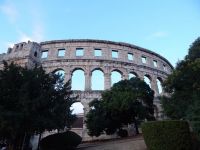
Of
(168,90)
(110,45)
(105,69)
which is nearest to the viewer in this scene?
(168,90)

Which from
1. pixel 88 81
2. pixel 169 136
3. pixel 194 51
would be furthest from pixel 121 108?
pixel 88 81

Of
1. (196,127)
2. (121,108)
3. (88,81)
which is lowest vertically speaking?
(196,127)

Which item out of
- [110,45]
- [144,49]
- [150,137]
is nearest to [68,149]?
[150,137]

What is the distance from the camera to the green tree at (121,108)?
1911cm

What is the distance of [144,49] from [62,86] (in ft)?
75.8

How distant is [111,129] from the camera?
2053 centimetres

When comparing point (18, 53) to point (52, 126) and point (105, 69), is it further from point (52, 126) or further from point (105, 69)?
point (52, 126)

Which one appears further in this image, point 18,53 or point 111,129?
point 18,53

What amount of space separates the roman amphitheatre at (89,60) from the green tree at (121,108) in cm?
696

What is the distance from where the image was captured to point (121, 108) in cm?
1867

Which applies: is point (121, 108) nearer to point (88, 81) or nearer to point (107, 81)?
point (107, 81)

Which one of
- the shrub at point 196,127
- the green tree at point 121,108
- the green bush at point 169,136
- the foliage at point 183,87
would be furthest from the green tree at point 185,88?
the green bush at point 169,136

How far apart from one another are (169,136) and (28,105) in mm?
7100

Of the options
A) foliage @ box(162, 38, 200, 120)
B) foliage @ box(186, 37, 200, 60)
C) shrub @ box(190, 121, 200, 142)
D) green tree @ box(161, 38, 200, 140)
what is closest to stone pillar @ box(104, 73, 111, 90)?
green tree @ box(161, 38, 200, 140)
